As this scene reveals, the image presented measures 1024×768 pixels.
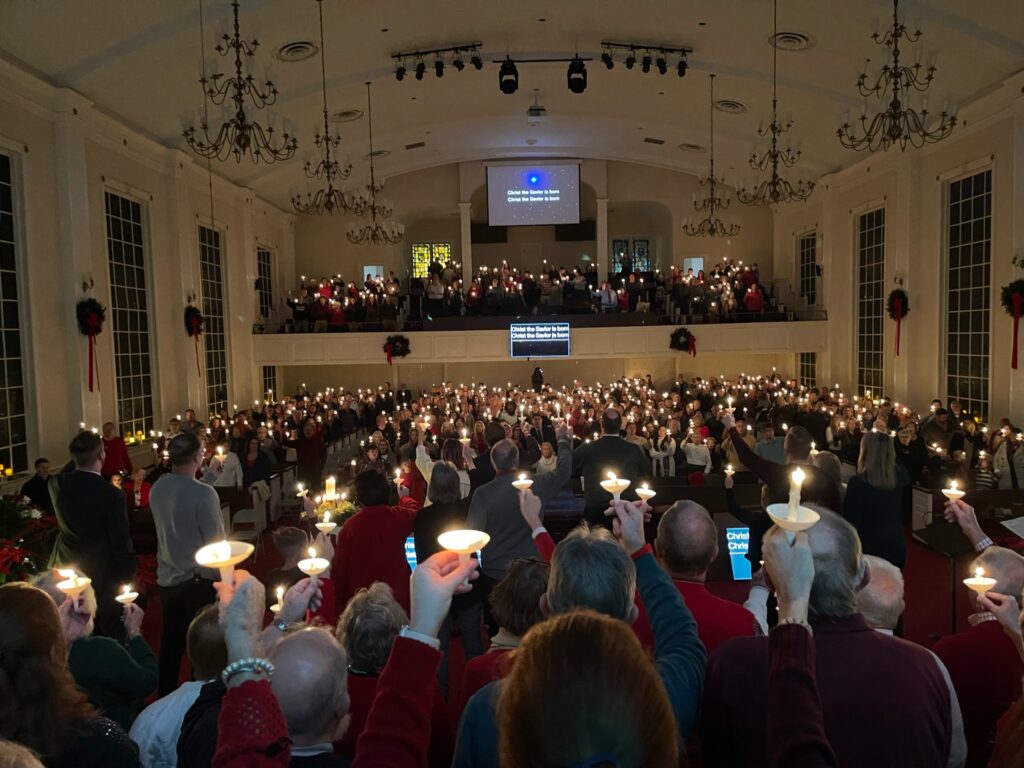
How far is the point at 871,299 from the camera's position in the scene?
57.1 ft

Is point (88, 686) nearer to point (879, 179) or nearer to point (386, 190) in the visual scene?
point (879, 179)

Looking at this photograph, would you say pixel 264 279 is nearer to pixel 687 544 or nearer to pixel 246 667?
pixel 687 544

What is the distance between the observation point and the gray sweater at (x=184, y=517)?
4.43 meters

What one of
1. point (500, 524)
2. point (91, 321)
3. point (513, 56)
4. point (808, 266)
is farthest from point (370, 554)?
point (808, 266)

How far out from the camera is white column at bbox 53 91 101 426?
37.0ft

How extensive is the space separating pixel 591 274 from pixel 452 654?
1792 centimetres

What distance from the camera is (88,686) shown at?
8.64 ft

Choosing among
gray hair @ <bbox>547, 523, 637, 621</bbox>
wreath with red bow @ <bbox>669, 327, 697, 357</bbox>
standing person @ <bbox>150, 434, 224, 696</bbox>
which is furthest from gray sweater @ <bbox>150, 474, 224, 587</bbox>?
wreath with red bow @ <bbox>669, 327, 697, 357</bbox>

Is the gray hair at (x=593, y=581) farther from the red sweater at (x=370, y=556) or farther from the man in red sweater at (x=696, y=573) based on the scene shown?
the red sweater at (x=370, y=556)

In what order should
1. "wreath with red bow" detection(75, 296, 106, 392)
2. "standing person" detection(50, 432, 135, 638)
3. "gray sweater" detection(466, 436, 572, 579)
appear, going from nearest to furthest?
"gray sweater" detection(466, 436, 572, 579)
"standing person" detection(50, 432, 135, 638)
"wreath with red bow" detection(75, 296, 106, 392)

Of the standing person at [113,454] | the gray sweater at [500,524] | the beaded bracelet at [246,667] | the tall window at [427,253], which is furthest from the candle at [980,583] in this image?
the tall window at [427,253]

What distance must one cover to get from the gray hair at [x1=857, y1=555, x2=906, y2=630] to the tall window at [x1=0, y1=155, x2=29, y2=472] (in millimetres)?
10946

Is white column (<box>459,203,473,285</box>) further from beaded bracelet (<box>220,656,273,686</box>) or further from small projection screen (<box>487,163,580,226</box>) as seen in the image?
beaded bracelet (<box>220,656,273,686</box>)

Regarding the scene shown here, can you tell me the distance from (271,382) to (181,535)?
17660mm
